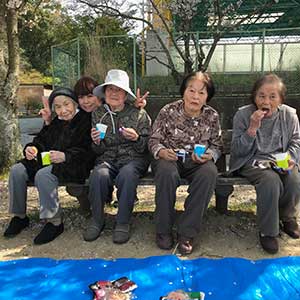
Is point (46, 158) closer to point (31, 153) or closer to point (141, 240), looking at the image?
point (31, 153)

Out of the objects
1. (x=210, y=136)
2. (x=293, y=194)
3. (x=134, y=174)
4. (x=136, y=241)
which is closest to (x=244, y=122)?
(x=210, y=136)

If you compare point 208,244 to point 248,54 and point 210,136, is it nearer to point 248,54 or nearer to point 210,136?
point 210,136

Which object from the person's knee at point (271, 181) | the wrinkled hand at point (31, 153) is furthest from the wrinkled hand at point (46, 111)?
the person's knee at point (271, 181)

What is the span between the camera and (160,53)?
11117mm

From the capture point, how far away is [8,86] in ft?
17.2

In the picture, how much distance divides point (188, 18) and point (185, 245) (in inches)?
298

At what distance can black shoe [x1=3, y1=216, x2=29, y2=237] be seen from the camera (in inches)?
140

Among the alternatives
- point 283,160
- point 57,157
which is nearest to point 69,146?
point 57,157

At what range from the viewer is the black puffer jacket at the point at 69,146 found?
11.4 feet

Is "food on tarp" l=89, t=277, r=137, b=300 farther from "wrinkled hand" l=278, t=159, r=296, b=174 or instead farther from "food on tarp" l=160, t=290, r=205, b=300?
"wrinkled hand" l=278, t=159, r=296, b=174

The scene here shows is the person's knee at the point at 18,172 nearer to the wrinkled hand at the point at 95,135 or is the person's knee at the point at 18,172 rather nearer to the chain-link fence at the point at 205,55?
the wrinkled hand at the point at 95,135

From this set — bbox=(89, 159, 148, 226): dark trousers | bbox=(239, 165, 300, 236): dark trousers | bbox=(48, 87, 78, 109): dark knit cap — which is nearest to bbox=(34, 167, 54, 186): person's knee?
bbox=(89, 159, 148, 226): dark trousers

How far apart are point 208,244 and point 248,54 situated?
865 cm

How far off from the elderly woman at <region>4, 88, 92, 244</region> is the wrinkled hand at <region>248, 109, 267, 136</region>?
4.64 ft
